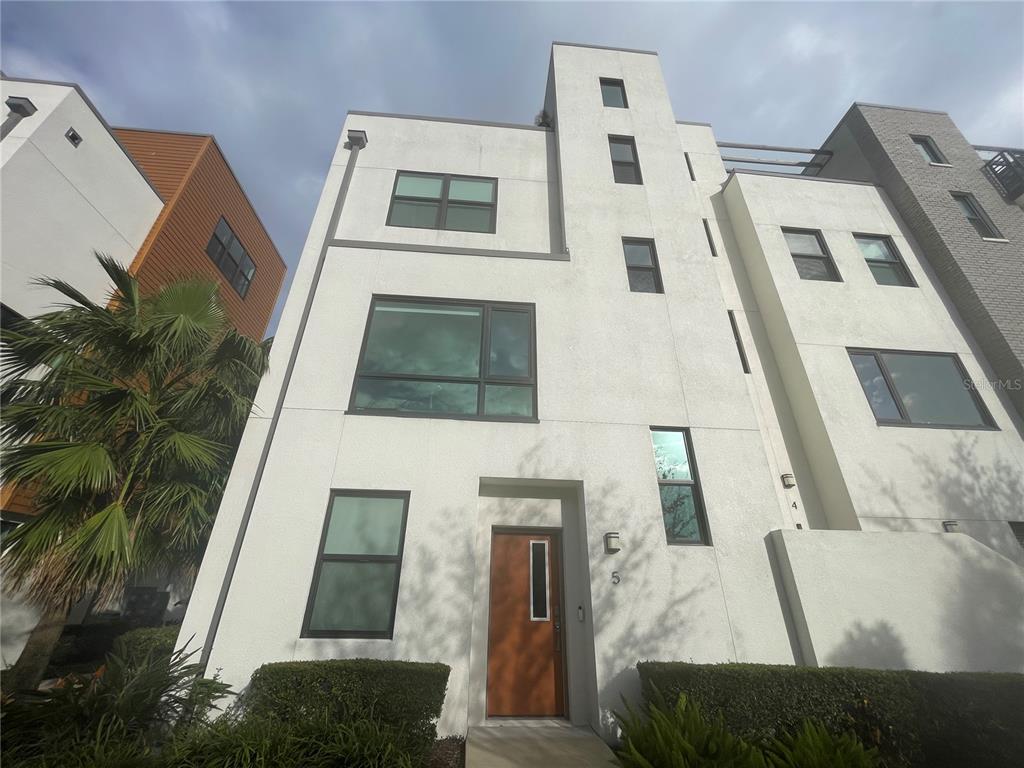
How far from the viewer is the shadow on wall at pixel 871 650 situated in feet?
19.1

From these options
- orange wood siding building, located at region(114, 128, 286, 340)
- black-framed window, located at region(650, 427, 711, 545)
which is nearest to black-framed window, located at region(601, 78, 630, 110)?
black-framed window, located at region(650, 427, 711, 545)

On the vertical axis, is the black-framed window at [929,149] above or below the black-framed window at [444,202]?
above

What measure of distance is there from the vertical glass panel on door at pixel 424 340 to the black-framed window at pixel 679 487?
136 inches

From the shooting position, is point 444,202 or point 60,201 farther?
point 444,202

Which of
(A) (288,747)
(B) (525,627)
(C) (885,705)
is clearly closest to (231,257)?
(B) (525,627)

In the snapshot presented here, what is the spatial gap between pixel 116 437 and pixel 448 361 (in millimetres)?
5117

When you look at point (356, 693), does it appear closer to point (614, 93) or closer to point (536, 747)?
point (536, 747)

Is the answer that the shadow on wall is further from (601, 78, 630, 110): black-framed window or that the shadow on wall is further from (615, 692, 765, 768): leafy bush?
(601, 78, 630, 110): black-framed window

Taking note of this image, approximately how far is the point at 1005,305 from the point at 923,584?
7.48 m

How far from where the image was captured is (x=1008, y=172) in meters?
12.1

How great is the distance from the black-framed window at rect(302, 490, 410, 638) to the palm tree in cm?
223

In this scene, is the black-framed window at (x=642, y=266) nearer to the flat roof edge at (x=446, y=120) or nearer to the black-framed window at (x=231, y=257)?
the flat roof edge at (x=446, y=120)

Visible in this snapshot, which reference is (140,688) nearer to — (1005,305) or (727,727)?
(727,727)

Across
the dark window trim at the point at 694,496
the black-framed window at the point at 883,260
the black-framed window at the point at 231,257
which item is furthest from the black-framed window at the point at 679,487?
the black-framed window at the point at 231,257
